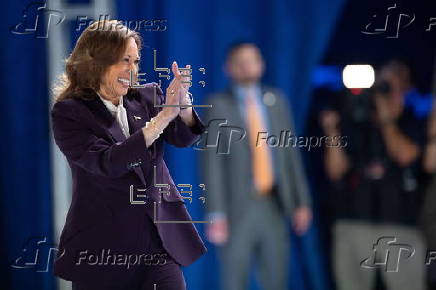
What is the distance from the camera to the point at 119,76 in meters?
2.05

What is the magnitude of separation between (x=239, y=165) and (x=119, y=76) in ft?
1.95

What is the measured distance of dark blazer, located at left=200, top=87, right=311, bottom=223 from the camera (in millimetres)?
2328

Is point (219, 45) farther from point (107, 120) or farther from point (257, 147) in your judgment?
point (107, 120)

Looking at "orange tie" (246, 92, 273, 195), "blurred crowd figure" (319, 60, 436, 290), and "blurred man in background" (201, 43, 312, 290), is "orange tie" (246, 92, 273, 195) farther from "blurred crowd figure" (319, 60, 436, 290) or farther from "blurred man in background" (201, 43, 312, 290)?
"blurred crowd figure" (319, 60, 436, 290)

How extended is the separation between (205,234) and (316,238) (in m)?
0.44

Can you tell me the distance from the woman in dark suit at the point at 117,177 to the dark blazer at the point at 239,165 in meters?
0.23

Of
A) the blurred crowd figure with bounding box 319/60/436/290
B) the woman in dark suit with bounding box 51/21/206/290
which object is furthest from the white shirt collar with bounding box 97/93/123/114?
the blurred crowd figure with bounding box 319/60/436/290

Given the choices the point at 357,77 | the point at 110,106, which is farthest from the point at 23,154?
the point at 357,77

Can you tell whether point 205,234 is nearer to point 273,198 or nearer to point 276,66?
point 273,198

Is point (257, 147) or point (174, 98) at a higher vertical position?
point (174, 98)

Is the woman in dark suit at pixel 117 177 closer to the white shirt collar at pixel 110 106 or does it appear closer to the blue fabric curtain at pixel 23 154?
the white shirt collar at pixel 110 106

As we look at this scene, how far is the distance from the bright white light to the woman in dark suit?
25.0 inches

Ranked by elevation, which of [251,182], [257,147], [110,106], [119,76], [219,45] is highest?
[219,45]

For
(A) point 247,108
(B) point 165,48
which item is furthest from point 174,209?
(B) point 165,48
